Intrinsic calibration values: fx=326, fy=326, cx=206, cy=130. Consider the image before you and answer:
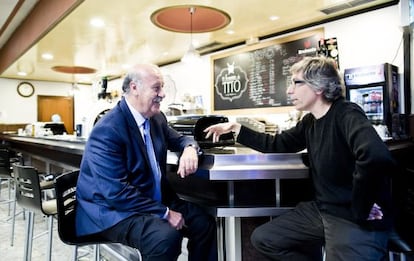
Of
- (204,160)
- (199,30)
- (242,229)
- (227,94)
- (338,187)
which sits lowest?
(242,229)

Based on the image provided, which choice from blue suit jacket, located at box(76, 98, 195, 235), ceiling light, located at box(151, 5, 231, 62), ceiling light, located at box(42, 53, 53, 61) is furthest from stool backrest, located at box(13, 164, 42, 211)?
ceiling light, located at box(42, 53, 53, 61)

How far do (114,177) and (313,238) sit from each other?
968mm

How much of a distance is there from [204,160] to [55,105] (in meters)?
10.2

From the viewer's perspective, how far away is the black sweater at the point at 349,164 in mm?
1271

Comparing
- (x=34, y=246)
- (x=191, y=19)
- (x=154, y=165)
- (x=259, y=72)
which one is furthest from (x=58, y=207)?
(x=259, y=72)

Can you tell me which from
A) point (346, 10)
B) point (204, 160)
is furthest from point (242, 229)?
point (346, 10)

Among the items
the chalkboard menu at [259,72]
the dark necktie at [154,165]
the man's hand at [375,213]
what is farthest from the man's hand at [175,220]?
the chalkboard menu at [259,72]

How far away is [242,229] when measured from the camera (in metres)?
1.78

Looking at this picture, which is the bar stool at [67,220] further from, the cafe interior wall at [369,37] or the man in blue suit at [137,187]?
the cafe interior wall at [369,37]

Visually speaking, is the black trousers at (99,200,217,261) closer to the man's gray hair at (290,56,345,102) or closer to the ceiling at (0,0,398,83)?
the man's gray hair at (290,56,345,102)

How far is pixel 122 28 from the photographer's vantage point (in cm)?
485

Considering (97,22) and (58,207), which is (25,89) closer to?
(97,22)

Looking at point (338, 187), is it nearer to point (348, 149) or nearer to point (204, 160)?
point (348, 149)

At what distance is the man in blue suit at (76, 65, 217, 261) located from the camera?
1442 mm
